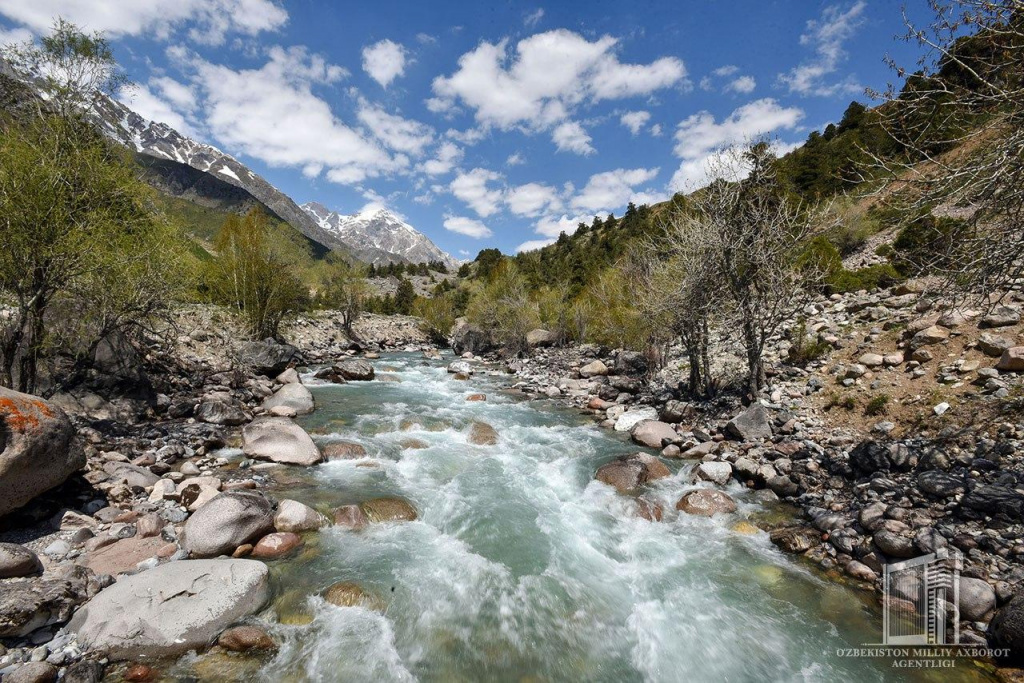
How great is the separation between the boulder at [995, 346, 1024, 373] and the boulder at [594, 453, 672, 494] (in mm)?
7610

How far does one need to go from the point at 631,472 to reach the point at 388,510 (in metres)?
5.96

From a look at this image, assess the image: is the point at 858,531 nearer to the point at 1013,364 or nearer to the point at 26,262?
the point at 1013,364

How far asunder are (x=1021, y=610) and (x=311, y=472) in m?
12.2

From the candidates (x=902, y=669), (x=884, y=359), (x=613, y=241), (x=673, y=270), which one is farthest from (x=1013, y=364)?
(x=613, y=241)

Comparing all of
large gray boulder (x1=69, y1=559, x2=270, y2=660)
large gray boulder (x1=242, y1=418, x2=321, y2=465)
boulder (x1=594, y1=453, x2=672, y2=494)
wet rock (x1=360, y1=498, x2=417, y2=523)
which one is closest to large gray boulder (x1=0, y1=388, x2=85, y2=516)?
A: large gray boulder (x1=69, y1=559, x2=270, y2=660)

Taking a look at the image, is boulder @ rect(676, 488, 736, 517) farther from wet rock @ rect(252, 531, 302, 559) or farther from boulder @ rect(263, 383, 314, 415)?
boulder @ rect(263, 383, 314, 415)

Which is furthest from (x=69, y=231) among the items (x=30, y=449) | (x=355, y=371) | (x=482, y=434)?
(x=355, y=371)

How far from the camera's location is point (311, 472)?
395 inches

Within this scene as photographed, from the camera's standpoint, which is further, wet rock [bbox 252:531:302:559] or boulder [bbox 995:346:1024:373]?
boulder [bbox 995:346:1024:373]

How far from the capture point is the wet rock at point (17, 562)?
512 cm

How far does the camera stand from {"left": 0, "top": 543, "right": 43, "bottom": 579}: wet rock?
5125mm

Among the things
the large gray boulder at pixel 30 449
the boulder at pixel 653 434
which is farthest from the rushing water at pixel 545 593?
the large gray boulder at pixel 30 449

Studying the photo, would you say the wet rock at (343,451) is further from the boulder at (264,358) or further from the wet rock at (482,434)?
the boulder at (264,358)

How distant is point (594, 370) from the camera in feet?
82.5
